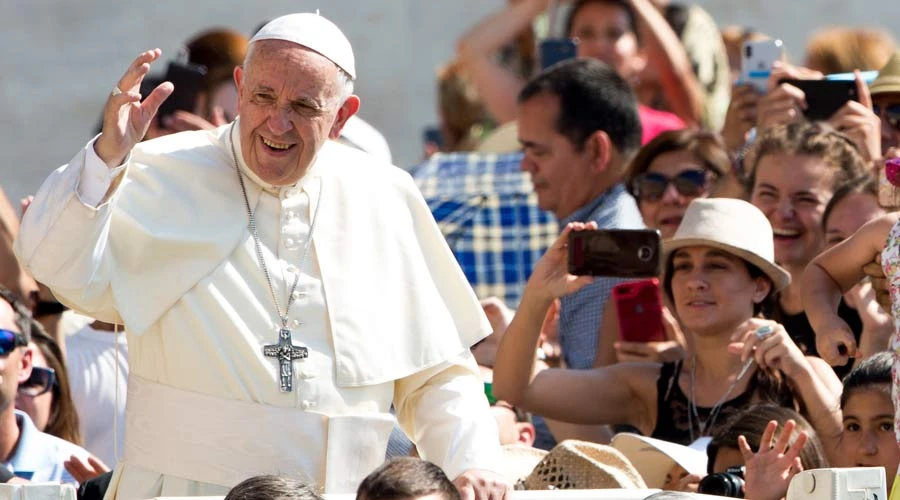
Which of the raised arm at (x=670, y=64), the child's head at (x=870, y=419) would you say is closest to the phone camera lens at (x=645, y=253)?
the child's head at (x=870, y=419)

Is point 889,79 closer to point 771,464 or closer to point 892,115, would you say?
point 892,115

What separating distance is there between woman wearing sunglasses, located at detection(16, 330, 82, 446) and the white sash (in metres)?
1.54

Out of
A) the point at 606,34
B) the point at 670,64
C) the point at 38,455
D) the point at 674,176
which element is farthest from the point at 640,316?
the point at 606,34

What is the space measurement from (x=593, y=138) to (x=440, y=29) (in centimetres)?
620

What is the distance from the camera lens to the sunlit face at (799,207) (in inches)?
268

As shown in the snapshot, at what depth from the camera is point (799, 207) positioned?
6844 millimetres

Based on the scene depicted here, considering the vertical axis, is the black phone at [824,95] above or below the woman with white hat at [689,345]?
above

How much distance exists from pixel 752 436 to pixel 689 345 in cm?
107

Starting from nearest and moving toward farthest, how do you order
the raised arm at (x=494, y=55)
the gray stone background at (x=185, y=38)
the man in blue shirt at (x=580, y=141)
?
the man in blue shirt at (x=580, y=141), the raised arm at (x=494, y=55), the gray stone background at (x=185, y=38)

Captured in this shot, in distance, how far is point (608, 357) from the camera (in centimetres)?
708

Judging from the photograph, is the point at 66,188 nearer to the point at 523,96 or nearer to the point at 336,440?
the point at 336,440

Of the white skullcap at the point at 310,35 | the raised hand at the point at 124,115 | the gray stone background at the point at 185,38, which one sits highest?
the gray stone background at the point at 185,38

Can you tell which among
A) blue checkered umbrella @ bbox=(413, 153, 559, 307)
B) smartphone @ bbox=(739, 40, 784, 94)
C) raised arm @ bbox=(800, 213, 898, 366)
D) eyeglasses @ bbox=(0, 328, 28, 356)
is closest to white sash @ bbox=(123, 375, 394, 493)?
eyeglasses @ bbox=(0, 328, 28, 356)

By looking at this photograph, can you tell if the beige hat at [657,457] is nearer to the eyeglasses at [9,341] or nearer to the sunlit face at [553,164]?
the eyeglasses at [9,341]
